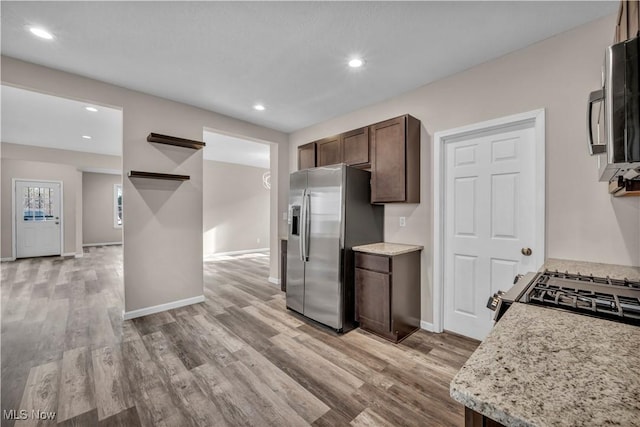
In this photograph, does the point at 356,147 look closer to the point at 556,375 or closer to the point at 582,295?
the point at 582,295

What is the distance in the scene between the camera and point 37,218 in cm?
686

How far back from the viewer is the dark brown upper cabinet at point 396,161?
280 cm

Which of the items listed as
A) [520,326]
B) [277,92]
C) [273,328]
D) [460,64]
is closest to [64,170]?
[277,92]

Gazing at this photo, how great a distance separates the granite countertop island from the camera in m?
0.49

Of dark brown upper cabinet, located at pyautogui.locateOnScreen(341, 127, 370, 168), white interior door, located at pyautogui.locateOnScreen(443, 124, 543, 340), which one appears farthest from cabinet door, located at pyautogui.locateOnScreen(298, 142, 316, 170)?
white interior door, located at pyautogui.locateOnScreen(443, 124, 543, 340)

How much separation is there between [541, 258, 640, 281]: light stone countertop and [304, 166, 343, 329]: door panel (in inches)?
69.0

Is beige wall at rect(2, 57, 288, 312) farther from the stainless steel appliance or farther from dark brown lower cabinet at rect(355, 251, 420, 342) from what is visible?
dark brown lower cabinet at rect(355, 251, 420, 342)

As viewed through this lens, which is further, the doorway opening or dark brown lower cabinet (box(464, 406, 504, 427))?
the doorway opening

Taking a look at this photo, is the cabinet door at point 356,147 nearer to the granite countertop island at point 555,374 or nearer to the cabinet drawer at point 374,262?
the cabinet drawer at point 374,262

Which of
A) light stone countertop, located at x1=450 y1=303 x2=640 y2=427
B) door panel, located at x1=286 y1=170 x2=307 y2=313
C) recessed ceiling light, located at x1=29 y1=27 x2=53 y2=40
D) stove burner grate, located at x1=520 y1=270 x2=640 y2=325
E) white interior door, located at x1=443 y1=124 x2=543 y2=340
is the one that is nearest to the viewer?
light stone countertop, located at x1=450 y1=303 x2=640 y2=427

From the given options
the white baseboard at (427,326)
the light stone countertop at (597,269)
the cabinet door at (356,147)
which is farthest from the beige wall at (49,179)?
the light stone countertop at (597,269)

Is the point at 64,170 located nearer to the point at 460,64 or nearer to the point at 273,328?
the point at 273,328

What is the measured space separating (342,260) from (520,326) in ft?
6.54

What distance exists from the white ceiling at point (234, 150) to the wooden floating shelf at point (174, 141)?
1549 millimetres
